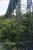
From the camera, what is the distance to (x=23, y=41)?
16.9ft

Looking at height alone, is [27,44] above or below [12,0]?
below

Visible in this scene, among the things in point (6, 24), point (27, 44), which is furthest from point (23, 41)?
point (6, 24)

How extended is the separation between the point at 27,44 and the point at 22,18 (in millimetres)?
451

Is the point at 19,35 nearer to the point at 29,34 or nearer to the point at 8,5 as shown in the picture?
the point at 29,34

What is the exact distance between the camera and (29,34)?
17.1 feet

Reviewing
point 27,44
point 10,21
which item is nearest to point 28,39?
point 27,44

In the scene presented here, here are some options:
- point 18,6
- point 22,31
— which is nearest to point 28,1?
point 18,6

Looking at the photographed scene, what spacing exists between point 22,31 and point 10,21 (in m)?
0.27

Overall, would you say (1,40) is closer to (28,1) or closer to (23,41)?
(23,41)

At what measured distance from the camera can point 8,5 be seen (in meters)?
5.19

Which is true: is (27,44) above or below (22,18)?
below

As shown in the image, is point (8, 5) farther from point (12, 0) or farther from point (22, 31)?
point (22, 31)

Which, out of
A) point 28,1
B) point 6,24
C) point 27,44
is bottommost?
point 27,44

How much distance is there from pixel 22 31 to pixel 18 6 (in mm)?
428
